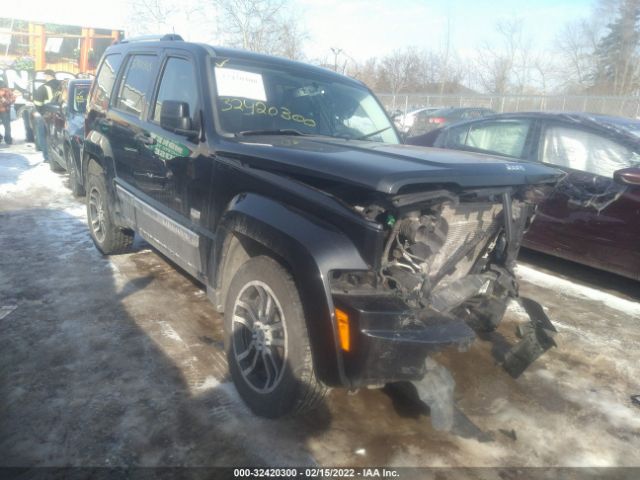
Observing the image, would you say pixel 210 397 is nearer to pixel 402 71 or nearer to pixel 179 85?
pixel 179 85

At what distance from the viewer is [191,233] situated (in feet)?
10.9

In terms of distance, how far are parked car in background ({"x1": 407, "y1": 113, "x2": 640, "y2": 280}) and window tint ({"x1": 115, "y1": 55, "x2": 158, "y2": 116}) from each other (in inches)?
147

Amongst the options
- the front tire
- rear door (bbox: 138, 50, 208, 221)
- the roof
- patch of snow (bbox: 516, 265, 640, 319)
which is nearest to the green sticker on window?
rear door (bbox: 138, 50, 208, 221)

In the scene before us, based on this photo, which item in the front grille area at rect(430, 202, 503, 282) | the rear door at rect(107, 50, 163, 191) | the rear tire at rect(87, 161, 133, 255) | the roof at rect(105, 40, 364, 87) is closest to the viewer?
the front grille area at rect(430, 202, 503, 282)

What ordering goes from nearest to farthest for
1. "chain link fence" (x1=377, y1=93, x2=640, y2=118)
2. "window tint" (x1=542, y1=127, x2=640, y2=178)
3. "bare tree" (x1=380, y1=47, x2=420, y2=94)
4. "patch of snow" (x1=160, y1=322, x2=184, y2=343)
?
"patch of snow" (x1=160, y1=322, x2=184, y2=343), "window tint" (x1=542, y1=127, x2=640, y2=178), "chain link fence" (x1=377, y1=93, x2=640, y2=118), "bare tree" (x1=380, y1=47, x2=420, y2=94)

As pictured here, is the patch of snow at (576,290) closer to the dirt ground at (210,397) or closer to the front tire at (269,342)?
the dirt ground at (210,397)

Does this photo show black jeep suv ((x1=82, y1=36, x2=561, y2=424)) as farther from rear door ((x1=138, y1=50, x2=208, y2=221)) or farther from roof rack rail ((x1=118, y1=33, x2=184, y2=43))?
roof rack rail ((x1=118, y1=33, x2=184, y2=43))

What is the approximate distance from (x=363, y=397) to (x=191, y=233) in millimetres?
1565

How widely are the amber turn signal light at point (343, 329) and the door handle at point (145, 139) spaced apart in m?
2.30

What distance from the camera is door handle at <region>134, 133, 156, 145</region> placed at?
3.70 metres

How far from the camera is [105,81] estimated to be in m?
4.93

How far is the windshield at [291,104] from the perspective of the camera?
127 inches

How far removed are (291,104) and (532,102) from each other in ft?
66.9

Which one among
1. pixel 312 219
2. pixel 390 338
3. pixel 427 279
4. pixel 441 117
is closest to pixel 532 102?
pixel 441 117
